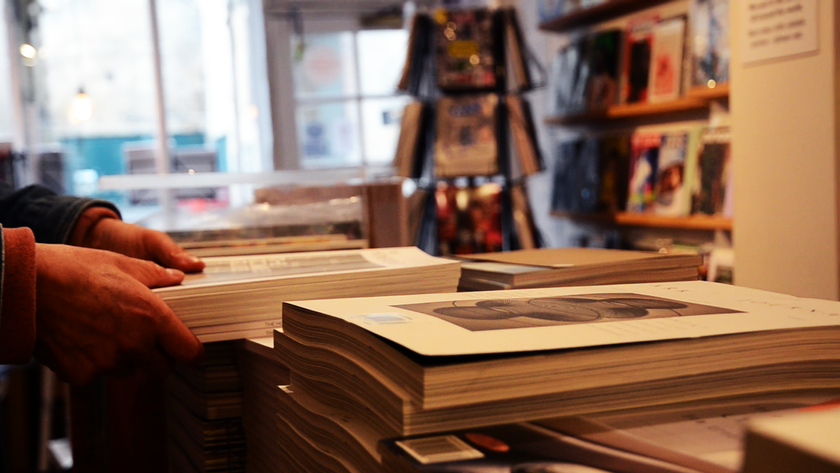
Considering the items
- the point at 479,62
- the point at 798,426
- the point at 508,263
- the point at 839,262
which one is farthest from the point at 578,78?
the point at 798,426

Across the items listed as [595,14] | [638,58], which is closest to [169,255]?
[638,58]

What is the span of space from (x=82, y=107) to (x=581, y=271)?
16.6 feet

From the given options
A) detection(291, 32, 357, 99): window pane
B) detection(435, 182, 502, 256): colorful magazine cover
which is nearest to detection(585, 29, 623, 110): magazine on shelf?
detection(435, 182, 502, 256): colorful magazine cover

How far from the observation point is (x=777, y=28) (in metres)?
1.79

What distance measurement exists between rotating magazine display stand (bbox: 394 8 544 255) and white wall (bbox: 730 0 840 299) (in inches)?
61.3

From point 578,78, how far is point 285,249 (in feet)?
8.03

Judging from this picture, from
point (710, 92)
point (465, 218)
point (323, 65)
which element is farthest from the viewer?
point (323, 65)

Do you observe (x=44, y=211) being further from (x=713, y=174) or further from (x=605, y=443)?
(x=713, y=174)

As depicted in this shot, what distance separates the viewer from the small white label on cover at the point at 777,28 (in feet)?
5.62

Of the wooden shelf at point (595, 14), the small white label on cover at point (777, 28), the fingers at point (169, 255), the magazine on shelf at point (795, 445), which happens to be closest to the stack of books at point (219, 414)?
the fingers at point (169, 255)

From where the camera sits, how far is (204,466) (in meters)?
0.71

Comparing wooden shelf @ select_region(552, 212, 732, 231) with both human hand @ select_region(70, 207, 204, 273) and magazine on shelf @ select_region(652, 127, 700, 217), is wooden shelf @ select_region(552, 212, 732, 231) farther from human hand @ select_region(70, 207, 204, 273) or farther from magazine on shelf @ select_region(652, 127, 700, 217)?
human hand @ select_region(70, 207, 204, 273)

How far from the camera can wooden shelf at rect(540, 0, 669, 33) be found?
2.91 metres

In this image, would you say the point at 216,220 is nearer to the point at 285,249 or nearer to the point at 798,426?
the point at 285,249
